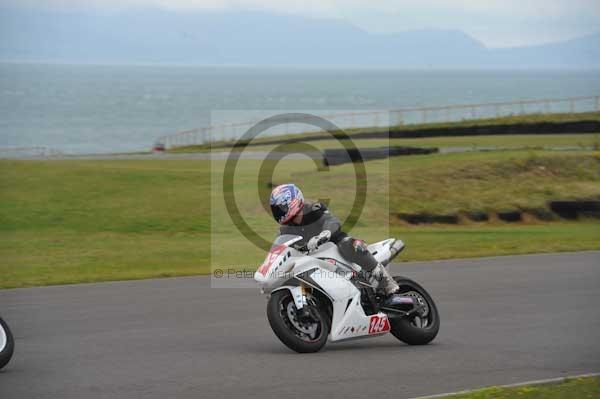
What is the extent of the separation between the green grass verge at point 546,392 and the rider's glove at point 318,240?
2.18 meters

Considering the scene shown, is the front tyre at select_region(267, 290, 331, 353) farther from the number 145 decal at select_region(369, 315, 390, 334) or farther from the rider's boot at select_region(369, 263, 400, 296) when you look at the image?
the rider's boot at select_region(369, 263, 400, 296)

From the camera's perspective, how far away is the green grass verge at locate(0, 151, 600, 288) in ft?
56.3

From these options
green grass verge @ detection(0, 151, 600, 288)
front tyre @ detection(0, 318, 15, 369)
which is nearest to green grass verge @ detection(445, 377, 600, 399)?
front tyre @ detection(0, 318, 15, 369)

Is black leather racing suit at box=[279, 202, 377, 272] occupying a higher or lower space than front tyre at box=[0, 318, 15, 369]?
higher

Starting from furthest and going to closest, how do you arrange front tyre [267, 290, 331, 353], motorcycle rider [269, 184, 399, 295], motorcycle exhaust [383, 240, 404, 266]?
motorcycle exhaust [383, 240, 404, 266]
motorcycle rider [269, 184, 399, 295]
front tyre [267, 290, 331, 353]

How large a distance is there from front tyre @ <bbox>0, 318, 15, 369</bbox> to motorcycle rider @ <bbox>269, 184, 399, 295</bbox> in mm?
2559

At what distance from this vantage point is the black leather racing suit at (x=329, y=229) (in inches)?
326

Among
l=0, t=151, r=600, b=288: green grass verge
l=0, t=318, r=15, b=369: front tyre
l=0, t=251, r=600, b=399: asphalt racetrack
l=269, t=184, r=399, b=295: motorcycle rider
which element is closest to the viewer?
l=0, t=251, r=600, b=399: asphalt racetrack

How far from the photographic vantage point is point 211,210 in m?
22.7

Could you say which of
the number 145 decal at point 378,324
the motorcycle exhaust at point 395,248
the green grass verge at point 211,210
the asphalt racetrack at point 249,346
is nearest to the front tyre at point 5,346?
the asphalt racetrack at point 249,346

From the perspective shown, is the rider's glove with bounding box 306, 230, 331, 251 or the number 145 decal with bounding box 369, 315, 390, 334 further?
the number 145 decal with bounding box 369, 315, 390, 334

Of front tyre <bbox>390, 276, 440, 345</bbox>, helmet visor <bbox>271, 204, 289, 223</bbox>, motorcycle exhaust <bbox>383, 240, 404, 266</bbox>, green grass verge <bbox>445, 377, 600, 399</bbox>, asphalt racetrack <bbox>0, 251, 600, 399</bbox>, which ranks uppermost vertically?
helmet visor <bbox>271, 204, 289, 223</bbox>

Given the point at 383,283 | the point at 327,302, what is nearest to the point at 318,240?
the point at 327,302

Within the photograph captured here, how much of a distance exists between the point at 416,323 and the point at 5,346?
13.1ft
